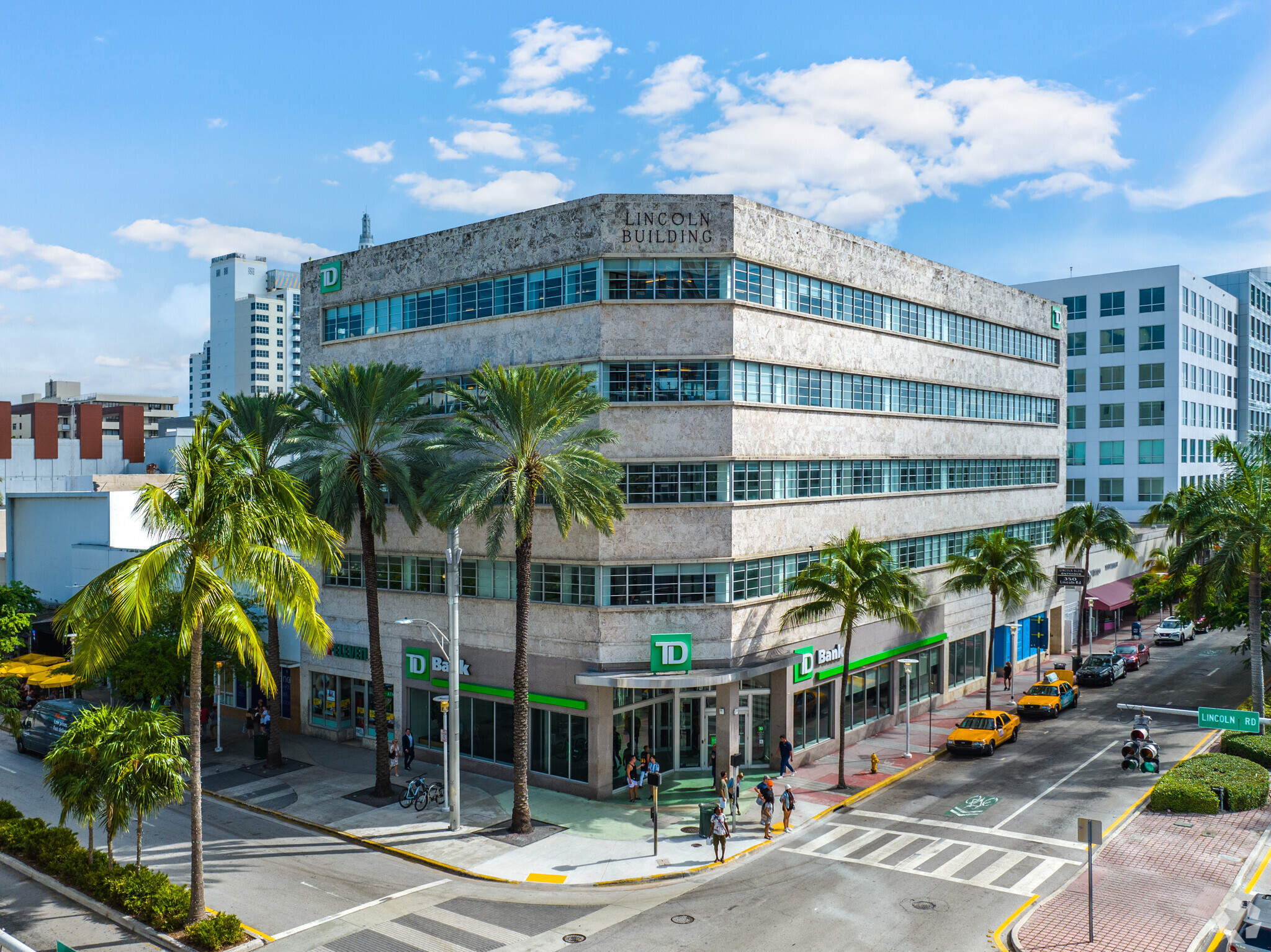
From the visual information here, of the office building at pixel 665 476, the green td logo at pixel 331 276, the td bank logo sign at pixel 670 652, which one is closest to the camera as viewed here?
the td bank logo sign at pixel 670 652

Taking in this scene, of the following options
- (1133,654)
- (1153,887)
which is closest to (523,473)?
(1153,887)

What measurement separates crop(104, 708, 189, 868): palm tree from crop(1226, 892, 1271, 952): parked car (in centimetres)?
2357

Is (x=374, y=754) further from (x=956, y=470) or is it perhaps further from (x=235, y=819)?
(x=956, y=470)

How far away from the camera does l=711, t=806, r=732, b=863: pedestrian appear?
27625 millimetres

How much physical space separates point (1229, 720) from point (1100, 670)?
93.4 feet

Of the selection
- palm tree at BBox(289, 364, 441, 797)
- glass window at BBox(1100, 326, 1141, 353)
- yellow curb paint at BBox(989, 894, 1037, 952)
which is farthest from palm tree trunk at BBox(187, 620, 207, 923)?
glass window at BBox(1100, 326, 1141, 353)

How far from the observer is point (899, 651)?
150 ft

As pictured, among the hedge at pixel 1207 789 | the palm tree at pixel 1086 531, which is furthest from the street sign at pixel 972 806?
the palm tree at pixel 1086 531

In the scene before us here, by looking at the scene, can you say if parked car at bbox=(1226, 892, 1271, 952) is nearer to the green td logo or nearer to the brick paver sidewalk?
the brick paver sidewalk

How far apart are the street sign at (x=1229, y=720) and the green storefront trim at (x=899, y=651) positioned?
14.3m

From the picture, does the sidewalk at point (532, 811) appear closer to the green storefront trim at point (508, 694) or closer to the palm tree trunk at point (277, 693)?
the palm tree trunk at point (277, 693)

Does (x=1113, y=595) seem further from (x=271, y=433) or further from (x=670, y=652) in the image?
(x=271, y=433)

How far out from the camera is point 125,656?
39812 mm

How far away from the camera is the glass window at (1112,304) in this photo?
88188 millimetres
